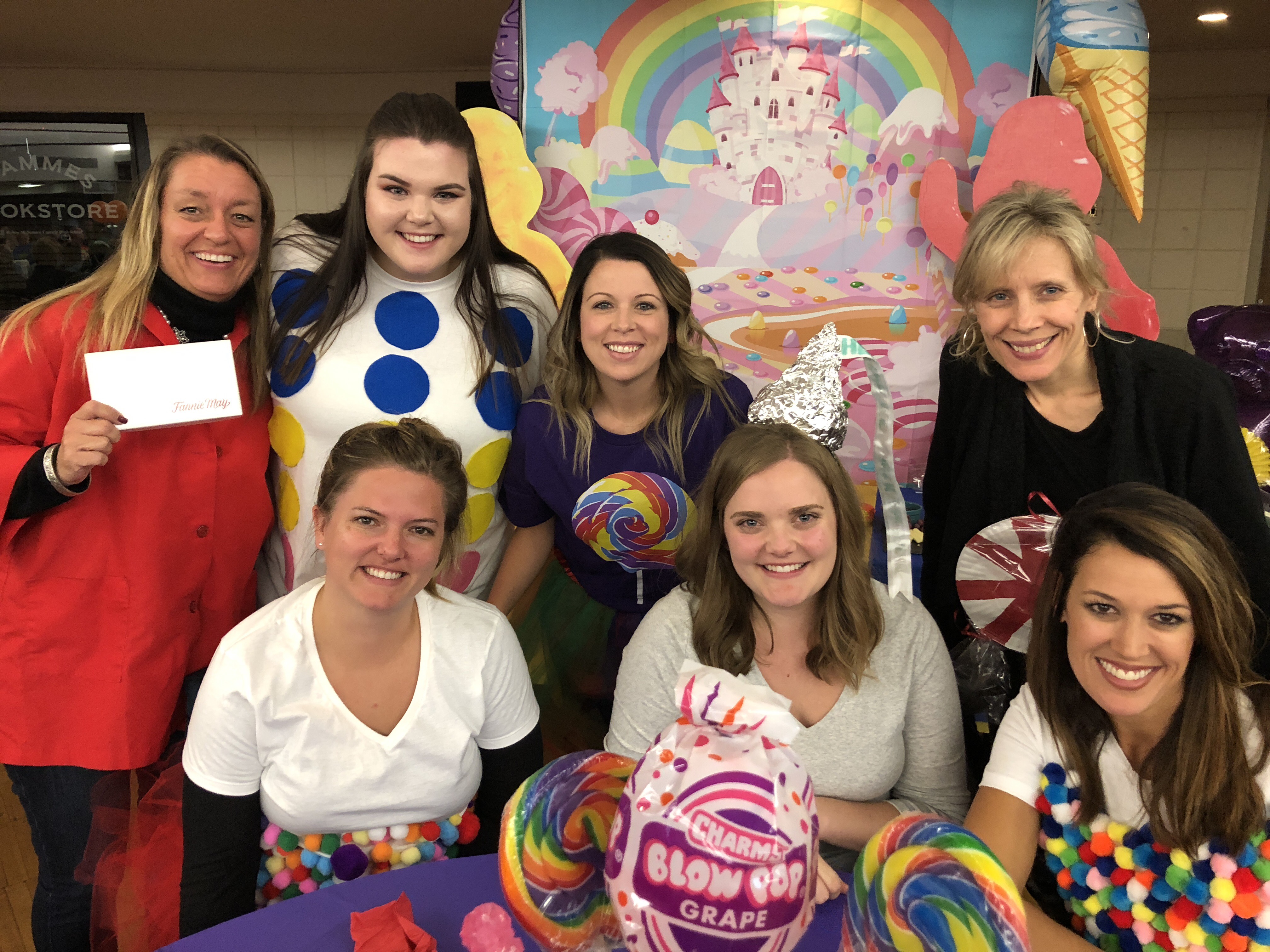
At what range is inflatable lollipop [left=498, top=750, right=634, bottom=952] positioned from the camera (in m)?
0.98

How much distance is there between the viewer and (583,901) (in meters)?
0.99

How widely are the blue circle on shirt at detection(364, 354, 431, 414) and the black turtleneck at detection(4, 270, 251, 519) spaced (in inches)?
11.8

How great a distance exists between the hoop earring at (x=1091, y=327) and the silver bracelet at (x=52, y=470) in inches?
77.0

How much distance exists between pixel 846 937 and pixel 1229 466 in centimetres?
130

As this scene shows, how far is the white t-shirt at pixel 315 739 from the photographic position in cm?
150

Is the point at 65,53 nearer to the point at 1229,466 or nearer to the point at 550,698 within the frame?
the point at 550,698

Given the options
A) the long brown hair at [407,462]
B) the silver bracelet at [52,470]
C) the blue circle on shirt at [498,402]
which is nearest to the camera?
the long brown hair at [407,462]

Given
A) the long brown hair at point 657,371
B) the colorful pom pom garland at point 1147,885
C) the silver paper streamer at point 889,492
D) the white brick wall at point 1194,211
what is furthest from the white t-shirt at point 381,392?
the white brick wall at point 1194,211

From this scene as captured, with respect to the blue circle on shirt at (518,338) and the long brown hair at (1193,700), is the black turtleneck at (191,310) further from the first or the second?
the long brown hair at (1193,700)

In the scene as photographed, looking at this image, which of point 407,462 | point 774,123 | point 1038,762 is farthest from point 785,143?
point 1038,762

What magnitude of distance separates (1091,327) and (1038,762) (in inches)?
37.3

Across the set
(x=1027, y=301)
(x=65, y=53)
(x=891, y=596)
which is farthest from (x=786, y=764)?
(x=65, y=53)

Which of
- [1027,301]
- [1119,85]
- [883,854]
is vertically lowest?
[883,854]

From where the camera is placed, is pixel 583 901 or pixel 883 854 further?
pixel 583 901
